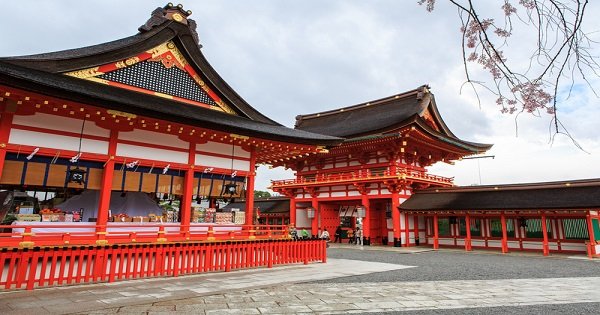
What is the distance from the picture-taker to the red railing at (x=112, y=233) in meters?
7.79

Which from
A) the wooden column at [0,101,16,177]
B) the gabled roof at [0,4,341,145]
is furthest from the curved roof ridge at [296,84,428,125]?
the wooden column at [0,101,16,177]

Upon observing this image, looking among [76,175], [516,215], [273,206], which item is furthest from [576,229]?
[273,206]

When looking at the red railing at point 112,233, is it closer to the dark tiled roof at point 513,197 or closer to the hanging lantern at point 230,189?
the hanging lantern at point 230,189

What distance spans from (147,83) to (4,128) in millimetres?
4230

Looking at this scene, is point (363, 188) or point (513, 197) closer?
point (513, 197)

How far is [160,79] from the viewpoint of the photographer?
1195 centimetres

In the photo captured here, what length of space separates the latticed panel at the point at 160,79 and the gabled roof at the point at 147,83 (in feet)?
0.10

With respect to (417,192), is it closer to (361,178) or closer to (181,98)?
(361,178)

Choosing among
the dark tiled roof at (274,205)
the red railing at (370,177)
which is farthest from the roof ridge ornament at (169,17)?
the dark tiled roof at (274,205)

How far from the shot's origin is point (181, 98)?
481 inches

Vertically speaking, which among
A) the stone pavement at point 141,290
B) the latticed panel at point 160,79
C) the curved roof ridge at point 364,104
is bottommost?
the stone pavement at point 141,290

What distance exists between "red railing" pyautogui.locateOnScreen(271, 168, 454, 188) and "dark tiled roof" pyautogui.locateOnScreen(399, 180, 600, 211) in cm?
146

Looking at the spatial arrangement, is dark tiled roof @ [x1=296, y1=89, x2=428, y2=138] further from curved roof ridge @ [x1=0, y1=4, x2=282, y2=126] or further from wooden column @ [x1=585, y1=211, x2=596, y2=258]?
curved roof ridge @ [x1=0, y1=4, x2=282, y2=126]

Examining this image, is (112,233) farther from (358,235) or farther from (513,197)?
(513,197)
